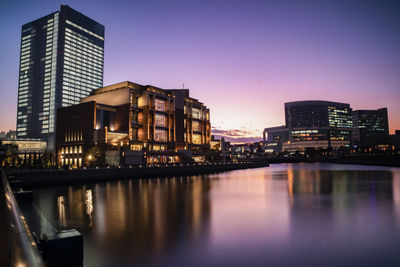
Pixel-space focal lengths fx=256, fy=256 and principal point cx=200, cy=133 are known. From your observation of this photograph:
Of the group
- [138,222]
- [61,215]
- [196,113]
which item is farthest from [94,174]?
[196,113]

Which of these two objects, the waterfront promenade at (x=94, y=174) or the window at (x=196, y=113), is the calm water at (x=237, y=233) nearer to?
the waterfront promenade at (x=94, y=174)

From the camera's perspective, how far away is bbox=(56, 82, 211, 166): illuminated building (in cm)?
8969

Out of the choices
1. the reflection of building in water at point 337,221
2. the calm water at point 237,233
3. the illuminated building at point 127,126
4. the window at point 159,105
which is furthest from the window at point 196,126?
the reflection of building in water at point 337,221

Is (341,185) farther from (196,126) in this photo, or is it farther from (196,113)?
(196,113)

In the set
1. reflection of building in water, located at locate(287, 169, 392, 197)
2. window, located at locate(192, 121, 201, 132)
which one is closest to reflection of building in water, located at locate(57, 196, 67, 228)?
reflection of building in water, located at locate(287, 169, 392, 197)

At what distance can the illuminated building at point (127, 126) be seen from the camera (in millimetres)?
89688

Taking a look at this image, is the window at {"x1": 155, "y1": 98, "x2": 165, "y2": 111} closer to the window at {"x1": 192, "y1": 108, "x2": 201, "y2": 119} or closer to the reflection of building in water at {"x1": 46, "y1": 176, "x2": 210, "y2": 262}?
the window at {"x1": 192, "y1": 108, "x2": 201, "y2": 119}

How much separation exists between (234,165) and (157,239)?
4219 inches

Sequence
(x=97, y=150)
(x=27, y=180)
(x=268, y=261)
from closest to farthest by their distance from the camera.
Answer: (x=268, y=261) < (x=27, y=180) < (x=97, y=150)

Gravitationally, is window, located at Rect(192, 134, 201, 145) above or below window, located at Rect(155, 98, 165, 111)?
below

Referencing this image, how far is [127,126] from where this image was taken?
97.1 meters

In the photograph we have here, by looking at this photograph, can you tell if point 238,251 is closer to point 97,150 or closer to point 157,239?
point 157,239

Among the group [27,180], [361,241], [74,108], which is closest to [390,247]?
[361,241]

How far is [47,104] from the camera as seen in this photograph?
195375mm
